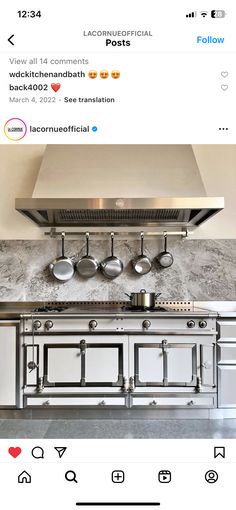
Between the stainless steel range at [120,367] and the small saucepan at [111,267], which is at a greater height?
the small saucepan at [111,267]

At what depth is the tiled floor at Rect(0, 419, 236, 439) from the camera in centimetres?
179

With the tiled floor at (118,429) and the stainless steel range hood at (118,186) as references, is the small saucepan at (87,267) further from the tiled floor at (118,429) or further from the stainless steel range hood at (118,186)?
the tiled floor at (118,429)

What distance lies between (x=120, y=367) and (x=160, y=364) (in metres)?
0.23

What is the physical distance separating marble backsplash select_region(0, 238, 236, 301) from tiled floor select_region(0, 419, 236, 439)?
84cm

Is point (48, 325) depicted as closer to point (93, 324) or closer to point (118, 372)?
point (93, 324)

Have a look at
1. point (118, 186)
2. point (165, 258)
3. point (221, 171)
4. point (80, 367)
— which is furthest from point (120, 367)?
Result: point (221, 171)

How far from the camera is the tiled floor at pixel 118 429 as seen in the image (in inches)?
70.4
